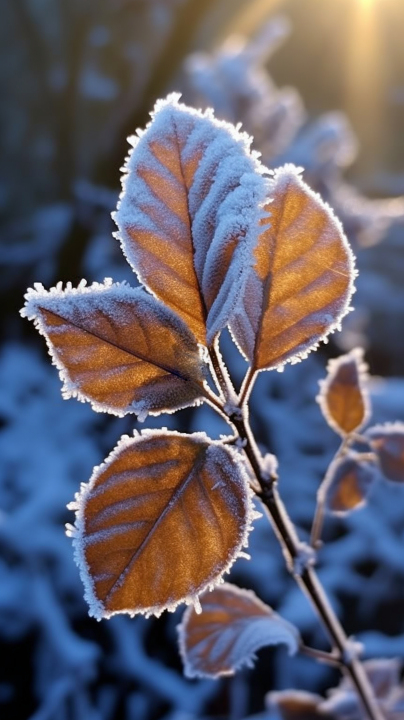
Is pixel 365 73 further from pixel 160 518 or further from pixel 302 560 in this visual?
pixel 160 518

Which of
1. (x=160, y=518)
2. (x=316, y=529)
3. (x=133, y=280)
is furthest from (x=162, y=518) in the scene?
(x=133, y=280)

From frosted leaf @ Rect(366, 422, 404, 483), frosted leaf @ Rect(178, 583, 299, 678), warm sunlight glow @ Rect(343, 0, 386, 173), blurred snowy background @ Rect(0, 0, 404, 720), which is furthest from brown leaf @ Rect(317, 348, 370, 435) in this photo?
warm sunlight glow @ Rect(343, 0, 386, 173)

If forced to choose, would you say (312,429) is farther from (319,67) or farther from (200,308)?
(319,67)

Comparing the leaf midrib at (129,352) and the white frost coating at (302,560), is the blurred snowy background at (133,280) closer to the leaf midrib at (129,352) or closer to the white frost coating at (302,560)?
the white frost coating at (302,560)

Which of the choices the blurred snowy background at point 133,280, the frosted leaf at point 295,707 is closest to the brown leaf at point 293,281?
the frosted leaf at point 295,707

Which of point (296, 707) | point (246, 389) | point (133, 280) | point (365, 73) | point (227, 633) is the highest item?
point (365, 73)

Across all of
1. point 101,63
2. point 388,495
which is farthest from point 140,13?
point 388,495
